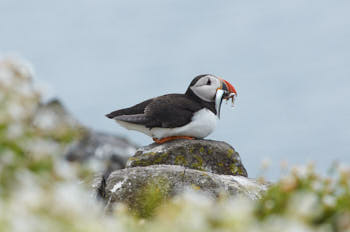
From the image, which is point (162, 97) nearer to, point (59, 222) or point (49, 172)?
point (49, 172)

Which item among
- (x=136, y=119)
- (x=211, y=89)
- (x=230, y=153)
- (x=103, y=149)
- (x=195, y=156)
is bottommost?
(x=195, y=156)

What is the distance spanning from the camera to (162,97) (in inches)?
385

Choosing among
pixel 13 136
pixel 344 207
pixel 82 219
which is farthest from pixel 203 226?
pixel 344 207

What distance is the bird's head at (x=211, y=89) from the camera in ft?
31.9

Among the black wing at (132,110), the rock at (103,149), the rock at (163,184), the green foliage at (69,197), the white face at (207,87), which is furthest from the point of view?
the rock at (103,149)

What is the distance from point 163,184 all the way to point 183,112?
7.69 feet

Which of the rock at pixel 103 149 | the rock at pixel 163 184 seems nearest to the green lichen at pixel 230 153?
the rock at pixel 163 184

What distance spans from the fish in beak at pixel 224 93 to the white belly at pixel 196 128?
29cm

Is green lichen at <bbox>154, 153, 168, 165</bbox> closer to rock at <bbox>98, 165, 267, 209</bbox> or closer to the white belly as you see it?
the white belly

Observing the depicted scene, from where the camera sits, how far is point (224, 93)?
32.4 ft

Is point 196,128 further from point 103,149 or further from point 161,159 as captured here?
point 103,149

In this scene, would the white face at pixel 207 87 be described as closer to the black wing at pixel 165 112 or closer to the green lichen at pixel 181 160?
the black wing at pixel 165 112

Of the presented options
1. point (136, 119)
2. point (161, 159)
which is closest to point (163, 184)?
point (161, 159)

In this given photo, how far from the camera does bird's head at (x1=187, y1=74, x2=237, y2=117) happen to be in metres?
9.72
